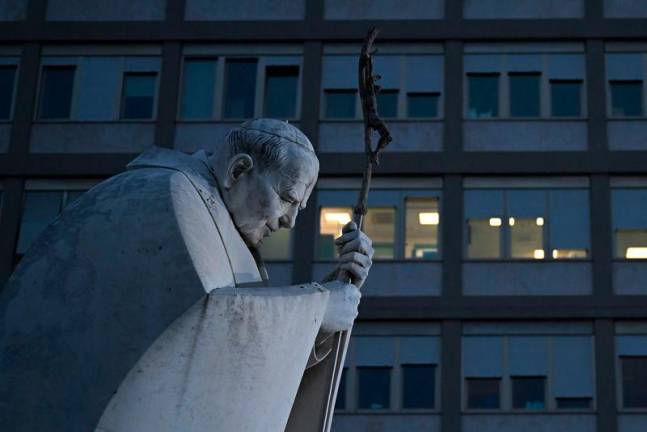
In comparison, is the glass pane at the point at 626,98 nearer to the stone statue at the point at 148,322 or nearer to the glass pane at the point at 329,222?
the glass pane at the point at 329,222

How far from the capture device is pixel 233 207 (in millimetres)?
5227

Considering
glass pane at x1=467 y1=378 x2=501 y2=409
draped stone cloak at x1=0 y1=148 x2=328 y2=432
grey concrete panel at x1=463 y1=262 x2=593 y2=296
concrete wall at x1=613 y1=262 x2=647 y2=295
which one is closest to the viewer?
draped stone cloak at x1=0 y1=148 x2=328 y2=432

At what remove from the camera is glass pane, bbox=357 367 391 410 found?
31.7 metres

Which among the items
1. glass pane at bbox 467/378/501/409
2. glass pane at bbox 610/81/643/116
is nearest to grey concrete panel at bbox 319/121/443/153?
glass pane at bbox 610/81/643/116

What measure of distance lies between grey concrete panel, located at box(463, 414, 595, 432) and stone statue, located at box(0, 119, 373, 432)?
26.7 metres

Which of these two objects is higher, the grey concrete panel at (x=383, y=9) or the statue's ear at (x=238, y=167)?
the grey concrete panel at (x=383, y=9)

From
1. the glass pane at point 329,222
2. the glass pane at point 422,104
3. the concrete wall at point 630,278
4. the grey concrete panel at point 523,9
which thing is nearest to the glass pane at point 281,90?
the glass pane at point 329,222

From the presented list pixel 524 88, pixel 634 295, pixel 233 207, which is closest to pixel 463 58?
pixel 524 88

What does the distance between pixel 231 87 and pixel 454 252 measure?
6986mm

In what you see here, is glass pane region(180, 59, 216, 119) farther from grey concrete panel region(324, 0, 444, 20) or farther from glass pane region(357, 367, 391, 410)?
glass pane region(357, 367, 391, 410)

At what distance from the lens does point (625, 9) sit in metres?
34.4

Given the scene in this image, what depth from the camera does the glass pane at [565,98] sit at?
34000 mm

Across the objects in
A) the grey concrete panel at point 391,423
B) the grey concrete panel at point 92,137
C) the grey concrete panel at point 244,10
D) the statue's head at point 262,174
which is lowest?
the statue's head at point 262,174

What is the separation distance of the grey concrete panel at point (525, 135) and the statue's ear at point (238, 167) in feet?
93.8
